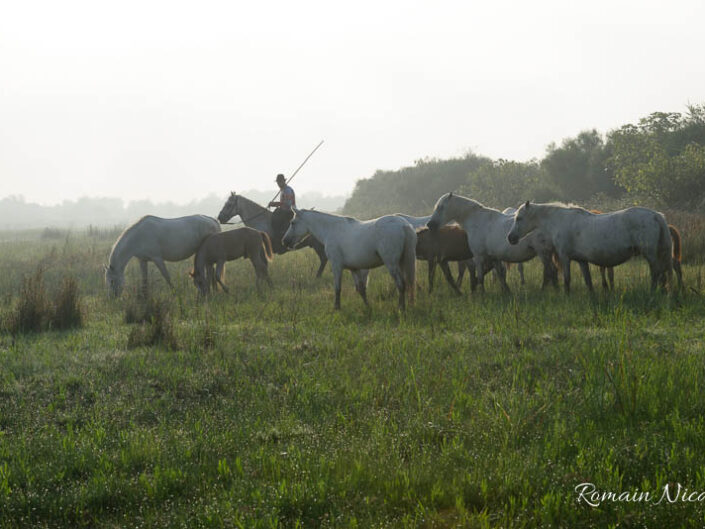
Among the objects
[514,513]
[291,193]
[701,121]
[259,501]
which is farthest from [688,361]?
[701,121]

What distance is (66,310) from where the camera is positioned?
31.4 ft

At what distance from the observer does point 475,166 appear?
44.8 meters

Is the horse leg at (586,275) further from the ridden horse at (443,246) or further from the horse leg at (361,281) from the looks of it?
the horse leg at (361,281)

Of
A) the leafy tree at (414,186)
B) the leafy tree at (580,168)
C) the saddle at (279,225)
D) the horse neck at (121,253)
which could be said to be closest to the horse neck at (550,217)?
the saddle at (279,225)

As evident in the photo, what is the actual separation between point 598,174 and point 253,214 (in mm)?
24482

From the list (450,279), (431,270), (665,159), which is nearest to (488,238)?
(450,279)

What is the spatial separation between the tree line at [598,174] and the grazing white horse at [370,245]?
17.1 meters

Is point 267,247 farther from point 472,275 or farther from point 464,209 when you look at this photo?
point 472,275

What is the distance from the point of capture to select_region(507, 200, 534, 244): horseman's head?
414 inches

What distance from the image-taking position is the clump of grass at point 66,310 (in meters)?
9.46

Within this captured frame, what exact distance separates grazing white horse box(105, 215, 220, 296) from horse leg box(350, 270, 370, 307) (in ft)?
14.3

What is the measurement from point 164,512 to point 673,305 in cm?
773

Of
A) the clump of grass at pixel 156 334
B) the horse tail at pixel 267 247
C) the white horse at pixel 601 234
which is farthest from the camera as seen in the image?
the horse tail at pixel 267 247

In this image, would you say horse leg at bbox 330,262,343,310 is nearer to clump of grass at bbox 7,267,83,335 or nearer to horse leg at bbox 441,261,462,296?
horse leg at bbox 441,261,462,296
